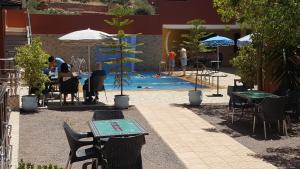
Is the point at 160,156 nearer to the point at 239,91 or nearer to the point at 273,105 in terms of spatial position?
the point at 273,105

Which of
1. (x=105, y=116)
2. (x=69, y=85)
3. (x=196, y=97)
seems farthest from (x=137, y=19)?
(x=105, y=116)

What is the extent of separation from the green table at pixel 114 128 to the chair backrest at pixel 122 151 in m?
0.50

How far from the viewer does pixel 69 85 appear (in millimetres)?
14648

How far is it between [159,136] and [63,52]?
1787 centimetres

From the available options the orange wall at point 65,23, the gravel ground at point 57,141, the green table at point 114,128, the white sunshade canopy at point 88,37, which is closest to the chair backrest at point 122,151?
the green table at point 114,128

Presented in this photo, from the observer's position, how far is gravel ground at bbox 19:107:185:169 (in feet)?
28.1

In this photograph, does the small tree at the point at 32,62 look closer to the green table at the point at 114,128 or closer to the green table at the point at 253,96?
the green table at the point at 253,96

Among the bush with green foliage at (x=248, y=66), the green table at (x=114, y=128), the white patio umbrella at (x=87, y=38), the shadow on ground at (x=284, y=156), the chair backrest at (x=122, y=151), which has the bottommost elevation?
the shadow on ground at (x=284, y=156)

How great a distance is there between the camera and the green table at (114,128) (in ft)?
22.4

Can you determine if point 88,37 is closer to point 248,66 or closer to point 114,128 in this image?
point 248,66

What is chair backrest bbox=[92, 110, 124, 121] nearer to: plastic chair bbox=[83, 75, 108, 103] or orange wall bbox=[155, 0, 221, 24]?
plastic chair bbox=[83, 75, 108, 103]

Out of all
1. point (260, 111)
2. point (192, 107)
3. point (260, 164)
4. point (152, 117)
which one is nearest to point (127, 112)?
point (152, 117)

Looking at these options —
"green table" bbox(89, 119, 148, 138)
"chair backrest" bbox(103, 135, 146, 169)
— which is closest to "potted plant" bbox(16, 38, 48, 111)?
"green table" bbox(89, 119, 148, 138)

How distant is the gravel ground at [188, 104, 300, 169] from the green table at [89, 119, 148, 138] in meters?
2.68
